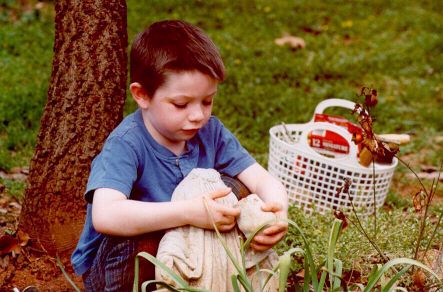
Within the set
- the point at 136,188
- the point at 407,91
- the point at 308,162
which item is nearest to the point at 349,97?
the point at 407,91

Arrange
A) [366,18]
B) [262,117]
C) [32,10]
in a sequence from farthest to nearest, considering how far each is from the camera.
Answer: [366,18] < [32,10] < [262,117]

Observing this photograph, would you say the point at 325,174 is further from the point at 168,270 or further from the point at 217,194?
the point at 168,270

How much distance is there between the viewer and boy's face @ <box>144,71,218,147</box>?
229cm

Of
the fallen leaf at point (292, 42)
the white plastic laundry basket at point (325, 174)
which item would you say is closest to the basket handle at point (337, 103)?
the white plastic laundry basket at point (325, 174)

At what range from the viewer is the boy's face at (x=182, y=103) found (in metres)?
2.29

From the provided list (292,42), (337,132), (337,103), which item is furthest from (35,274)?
(292,42)

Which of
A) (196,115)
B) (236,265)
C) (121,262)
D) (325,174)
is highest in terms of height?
(196,115)

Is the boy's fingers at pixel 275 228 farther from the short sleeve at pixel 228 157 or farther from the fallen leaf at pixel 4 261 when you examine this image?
the fallen leaf at pixel 4 261

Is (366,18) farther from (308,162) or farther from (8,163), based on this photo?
(8,163)

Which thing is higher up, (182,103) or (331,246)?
(182,103)

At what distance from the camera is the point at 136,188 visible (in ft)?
8.01

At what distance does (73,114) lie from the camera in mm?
3039

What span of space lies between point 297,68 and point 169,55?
135 inches

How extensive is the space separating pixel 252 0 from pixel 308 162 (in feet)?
12.0
